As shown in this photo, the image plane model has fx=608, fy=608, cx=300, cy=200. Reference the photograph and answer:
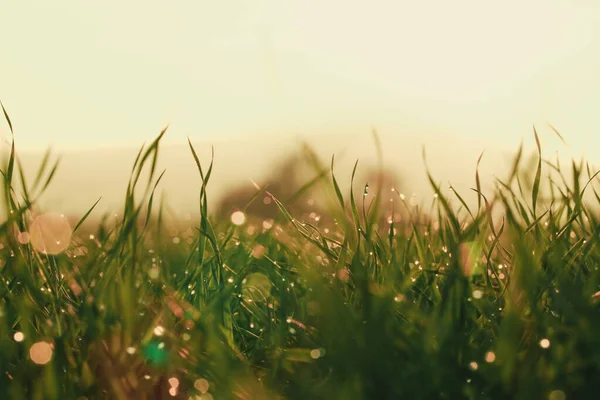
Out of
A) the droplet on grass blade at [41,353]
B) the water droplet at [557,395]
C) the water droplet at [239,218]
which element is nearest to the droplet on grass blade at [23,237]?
the droplet on grass blade at [41,353]

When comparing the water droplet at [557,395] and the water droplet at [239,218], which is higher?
the water droplet at [557,395]

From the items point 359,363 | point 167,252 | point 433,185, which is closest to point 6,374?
point 359,363

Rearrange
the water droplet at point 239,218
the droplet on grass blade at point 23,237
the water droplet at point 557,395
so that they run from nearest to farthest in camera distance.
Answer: the water droplet at point 557,395
the droplet on grass blade at point 23,237
the water droplet at point 239,218

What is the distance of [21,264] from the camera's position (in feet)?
3.66

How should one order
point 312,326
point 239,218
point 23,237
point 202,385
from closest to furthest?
1. point 202,385
2. point 312,326
3. point 23,237
4. point 239,218

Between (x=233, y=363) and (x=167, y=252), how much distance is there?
3.40 ft

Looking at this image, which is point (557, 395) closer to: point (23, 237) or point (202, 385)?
point (202, 385)

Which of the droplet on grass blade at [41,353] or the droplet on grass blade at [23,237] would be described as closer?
the droplet on grass blade at [41,353]

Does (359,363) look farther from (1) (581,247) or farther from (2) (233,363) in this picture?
(1) (581,247)

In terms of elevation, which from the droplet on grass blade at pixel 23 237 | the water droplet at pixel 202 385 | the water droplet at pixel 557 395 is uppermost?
the droplet on grass blade at pixel 23 237

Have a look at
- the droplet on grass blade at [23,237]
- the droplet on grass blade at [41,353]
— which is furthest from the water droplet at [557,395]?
the droplet on grass blade at [23,237]

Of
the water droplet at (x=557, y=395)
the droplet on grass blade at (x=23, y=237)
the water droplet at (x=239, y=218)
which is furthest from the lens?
the water droplet at (x=239, y=218)

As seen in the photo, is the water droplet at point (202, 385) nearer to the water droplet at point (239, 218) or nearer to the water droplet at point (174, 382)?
the water droplet at point (174, 382)

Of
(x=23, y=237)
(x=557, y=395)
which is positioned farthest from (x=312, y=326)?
(x=23, y=237)
